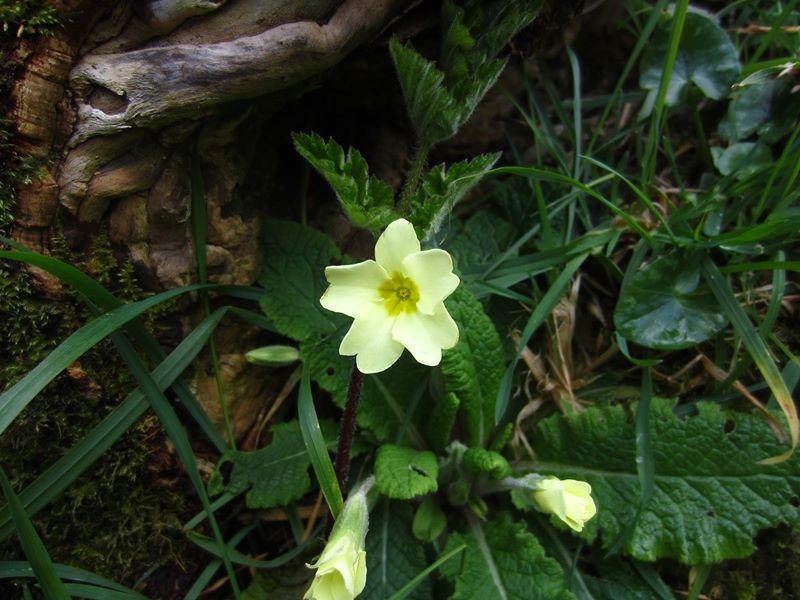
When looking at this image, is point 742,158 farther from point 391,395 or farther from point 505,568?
point 505,568

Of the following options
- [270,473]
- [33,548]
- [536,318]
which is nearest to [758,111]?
[536,318]

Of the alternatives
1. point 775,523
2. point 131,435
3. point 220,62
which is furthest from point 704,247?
point 131,435

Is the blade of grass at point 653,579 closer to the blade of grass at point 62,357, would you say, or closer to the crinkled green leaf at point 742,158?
the crinkled green leaf at point 742,158

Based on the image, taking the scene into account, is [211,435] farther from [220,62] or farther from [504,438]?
[220,62]

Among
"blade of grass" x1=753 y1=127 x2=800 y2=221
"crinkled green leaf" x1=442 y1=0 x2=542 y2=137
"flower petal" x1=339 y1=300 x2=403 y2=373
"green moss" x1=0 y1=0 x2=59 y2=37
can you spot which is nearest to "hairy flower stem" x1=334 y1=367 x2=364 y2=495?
"flower petal" x1=339 y1=300 x2=403 y2=373

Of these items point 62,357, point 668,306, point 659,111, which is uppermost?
point 62,357
